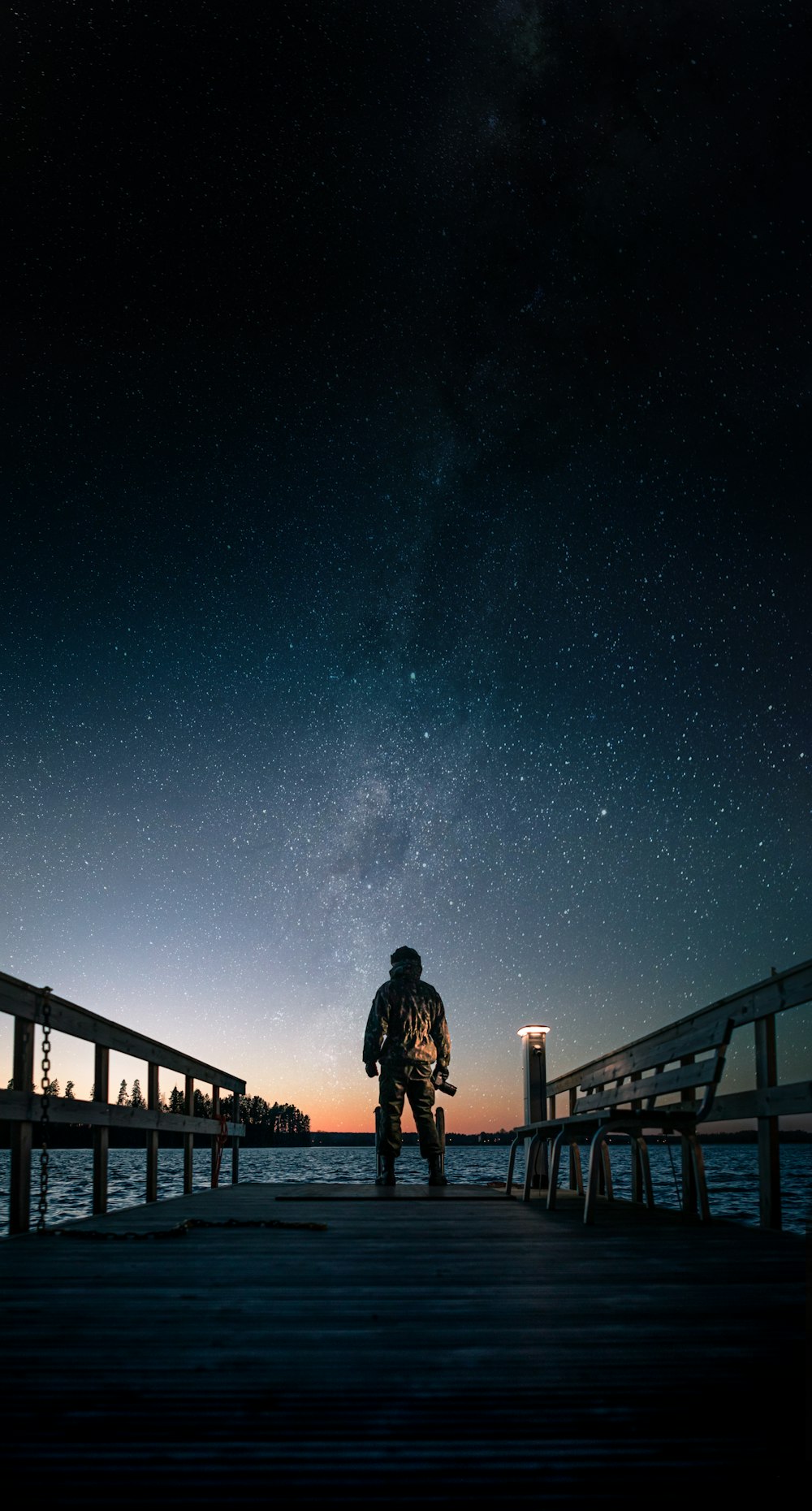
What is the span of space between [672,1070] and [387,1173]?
4.96m

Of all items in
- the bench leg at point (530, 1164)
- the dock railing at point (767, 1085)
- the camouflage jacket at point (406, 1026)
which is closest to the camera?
the dock railing at point (767, 1085)

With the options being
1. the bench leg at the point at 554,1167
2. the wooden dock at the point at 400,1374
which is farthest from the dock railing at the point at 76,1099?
the bench leg at the point at 554,1167

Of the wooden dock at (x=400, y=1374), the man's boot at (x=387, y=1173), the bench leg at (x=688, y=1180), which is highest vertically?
the wooden dock at (x=400, y=1374)

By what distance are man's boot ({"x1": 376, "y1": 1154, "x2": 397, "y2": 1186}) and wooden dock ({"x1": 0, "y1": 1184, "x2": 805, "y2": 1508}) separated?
19.0 ft

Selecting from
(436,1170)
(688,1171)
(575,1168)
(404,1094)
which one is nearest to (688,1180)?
(688,1171)

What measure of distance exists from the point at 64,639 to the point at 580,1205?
11.0m

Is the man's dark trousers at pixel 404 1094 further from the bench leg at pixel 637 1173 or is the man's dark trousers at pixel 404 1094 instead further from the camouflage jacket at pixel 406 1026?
the bench leg at pixel 637 1173

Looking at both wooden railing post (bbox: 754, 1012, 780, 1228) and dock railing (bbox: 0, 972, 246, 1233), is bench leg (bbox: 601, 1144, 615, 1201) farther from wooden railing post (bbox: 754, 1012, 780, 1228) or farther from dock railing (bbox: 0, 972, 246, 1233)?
dock railing (bbox: 0, 972, 246, 1233)

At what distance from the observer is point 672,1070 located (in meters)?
5.92

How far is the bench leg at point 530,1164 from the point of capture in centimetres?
798

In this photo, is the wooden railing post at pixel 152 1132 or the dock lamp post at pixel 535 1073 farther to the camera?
the dock lamp post at pixel 535 1073

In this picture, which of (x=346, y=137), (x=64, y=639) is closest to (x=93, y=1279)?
(x=346, y=137)

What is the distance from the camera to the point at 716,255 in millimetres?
9445

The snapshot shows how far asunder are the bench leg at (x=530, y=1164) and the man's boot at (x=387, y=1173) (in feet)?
6.11
